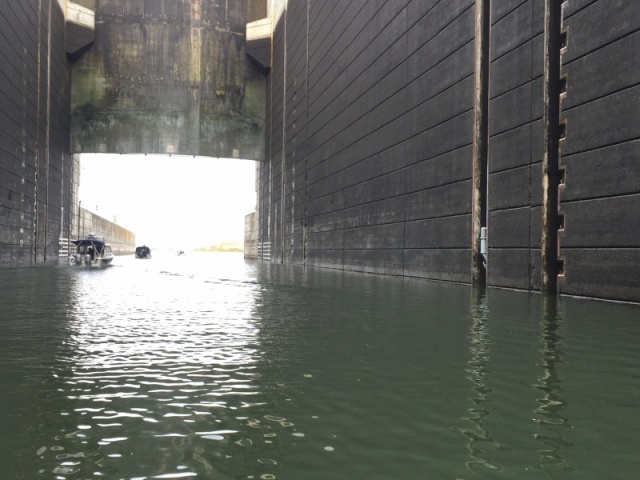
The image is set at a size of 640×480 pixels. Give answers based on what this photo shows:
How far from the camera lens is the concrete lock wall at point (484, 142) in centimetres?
1191

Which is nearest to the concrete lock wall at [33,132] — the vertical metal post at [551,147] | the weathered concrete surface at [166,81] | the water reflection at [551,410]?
the weathered concrete surface at [166,81]

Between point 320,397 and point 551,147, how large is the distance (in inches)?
428

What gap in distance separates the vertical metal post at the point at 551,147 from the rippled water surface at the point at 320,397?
12.1ft

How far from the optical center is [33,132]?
34500mm

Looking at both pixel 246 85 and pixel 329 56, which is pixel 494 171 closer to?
pixel 329 56

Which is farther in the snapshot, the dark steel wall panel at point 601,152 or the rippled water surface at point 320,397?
the dark steel wall panel at point 601,152

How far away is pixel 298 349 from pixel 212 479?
3.97 metres

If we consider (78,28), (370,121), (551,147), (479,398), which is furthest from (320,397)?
(78,28)

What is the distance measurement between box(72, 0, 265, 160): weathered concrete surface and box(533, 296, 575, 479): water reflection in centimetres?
3965

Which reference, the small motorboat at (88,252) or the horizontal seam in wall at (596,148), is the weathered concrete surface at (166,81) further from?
the horizontal seam in wall at (596,148)

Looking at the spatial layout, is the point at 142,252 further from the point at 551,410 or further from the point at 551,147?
the point at 551,410

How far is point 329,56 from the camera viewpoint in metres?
31.3

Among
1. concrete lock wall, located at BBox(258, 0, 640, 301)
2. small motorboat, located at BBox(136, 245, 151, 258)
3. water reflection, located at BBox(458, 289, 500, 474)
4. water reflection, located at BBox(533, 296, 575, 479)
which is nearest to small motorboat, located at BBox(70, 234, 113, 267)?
concrete lock wall, located at BBox(258, 0, 640, 301)

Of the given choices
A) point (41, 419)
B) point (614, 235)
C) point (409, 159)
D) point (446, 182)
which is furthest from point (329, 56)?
point (41, 419)
